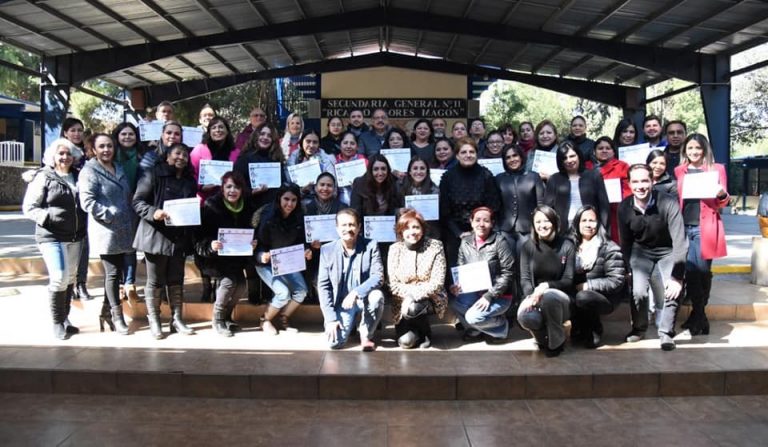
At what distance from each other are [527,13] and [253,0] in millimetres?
5912

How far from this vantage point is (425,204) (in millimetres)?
5520

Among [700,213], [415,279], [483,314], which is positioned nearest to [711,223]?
[700,213]

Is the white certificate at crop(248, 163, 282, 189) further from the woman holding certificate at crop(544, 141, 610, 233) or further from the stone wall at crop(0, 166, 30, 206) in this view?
the stone wall at crop(0, 166, 30, 206)

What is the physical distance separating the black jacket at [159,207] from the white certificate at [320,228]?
105 centimetres

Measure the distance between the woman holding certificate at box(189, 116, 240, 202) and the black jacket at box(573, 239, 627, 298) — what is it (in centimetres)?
343

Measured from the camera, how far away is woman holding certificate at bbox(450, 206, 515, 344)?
5.02 metres

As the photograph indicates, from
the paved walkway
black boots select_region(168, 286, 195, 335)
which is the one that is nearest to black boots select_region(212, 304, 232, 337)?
black boots select_region(168, 286, 195, 335)

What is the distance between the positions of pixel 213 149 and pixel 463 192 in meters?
2.52

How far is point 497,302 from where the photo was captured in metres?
5.09

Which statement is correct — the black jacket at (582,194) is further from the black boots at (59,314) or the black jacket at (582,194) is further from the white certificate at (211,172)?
the black boots at (59,314)

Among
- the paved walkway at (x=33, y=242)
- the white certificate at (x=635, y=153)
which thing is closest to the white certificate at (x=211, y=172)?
the white certificate at (x=635, y=153)

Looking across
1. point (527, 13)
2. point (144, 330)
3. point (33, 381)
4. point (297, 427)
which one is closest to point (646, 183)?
point (297, 427)

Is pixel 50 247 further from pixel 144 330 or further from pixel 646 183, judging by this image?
pixel 646 183

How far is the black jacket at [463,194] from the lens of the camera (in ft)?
18.1
